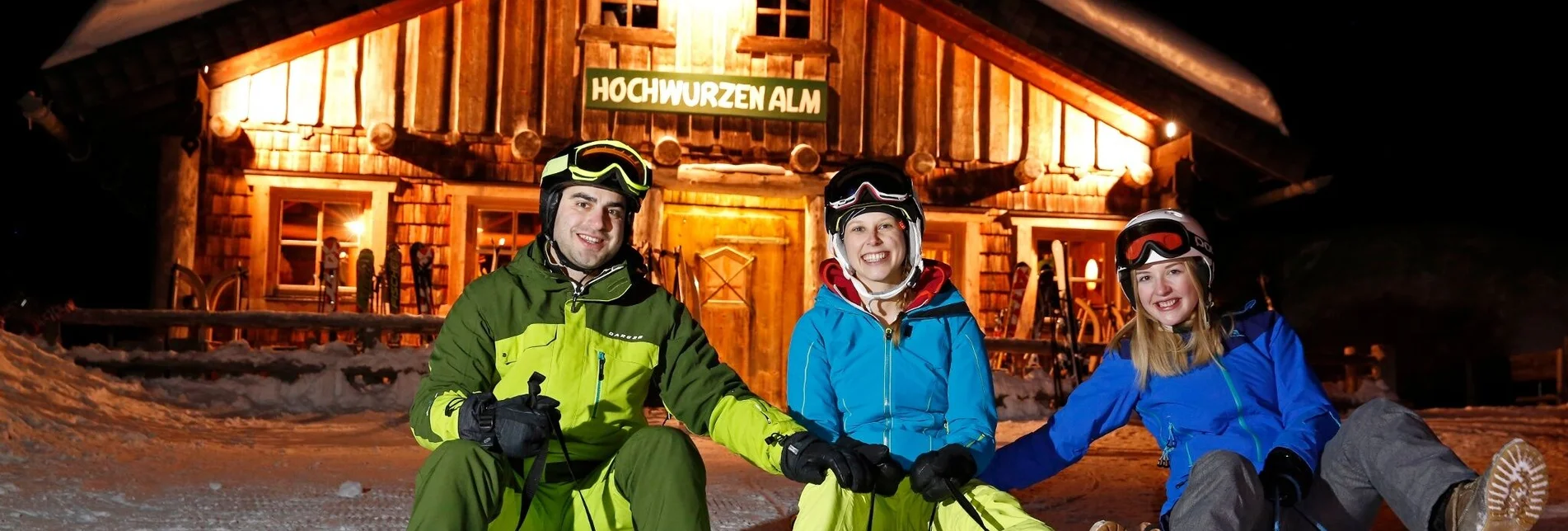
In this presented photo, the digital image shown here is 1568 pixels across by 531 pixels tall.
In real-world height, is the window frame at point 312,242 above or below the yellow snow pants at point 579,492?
above

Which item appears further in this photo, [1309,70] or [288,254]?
[1309,70]

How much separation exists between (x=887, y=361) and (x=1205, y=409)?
0.86 metres

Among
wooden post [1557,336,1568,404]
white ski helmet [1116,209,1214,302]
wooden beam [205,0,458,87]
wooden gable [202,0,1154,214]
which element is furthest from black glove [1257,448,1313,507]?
wooden post [1557,336,1568,404]

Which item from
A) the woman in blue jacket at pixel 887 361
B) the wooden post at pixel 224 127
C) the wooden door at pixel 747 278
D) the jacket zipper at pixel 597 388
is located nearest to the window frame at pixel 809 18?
the wooden door at pixel 747 278

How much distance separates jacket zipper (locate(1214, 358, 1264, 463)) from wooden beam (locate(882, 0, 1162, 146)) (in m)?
8.96

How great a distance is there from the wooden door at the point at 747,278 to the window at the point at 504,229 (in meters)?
1.30

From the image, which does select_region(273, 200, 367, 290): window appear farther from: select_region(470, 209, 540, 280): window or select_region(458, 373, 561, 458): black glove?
select_region(458, 373, 561, 458): black glove

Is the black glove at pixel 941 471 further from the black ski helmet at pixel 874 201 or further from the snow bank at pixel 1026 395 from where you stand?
the snow bank at pixel 1026 395

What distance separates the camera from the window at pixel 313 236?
11.5 meters

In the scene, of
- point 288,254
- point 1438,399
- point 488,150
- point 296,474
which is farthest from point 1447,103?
point 296,474

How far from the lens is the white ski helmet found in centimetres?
349

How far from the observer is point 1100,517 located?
5.33 metres

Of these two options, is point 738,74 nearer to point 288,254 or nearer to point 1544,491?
point 288,254

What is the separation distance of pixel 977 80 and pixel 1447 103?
1804 centimetres
